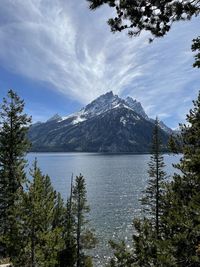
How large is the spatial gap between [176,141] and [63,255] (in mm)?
25080

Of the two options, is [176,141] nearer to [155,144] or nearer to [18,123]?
[18,123]

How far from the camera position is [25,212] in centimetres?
2250

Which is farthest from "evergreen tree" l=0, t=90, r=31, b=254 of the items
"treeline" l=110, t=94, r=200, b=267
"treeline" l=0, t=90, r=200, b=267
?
"treeline" l=110, t=94, r=200, b=267

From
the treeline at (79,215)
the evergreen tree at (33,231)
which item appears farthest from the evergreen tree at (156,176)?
the evergreen tree at (33,231)

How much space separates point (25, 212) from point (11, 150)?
938cm

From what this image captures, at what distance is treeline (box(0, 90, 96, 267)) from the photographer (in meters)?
22.5

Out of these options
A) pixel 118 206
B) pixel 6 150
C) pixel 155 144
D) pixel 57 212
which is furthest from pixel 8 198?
pixel 118 206

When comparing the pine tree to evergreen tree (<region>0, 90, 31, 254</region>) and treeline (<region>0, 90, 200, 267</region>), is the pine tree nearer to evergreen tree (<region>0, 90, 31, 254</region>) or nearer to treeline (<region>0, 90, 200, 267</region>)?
treeline (<region>0, 90, 200, 267</region>)

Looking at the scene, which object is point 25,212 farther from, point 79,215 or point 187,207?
point 79,215

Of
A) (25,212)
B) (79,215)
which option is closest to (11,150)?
(25,212)

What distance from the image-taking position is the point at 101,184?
5384 inches

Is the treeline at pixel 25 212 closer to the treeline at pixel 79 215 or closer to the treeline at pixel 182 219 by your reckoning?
the treeline at pixel 79 215

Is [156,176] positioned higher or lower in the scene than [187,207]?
lower

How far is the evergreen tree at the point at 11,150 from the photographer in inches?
1180
